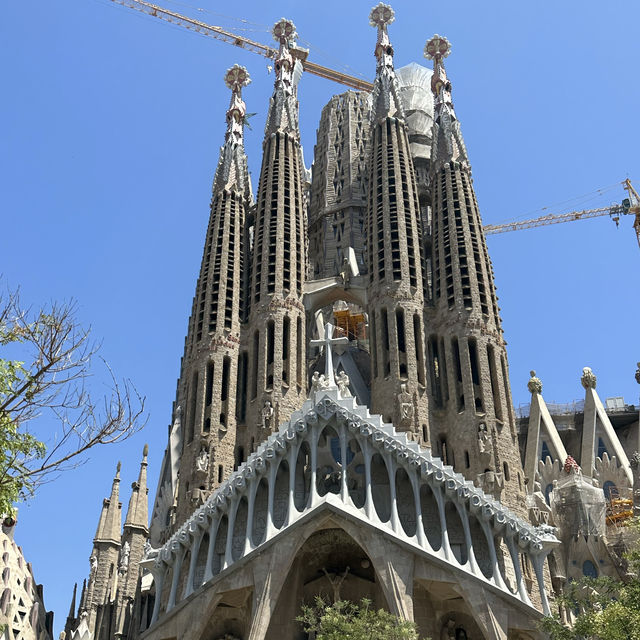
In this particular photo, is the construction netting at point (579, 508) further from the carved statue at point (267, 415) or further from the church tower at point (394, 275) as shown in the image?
the carved statue at point (267, 415)

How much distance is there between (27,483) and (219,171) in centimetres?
3077

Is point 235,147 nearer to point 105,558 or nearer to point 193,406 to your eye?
point 193,406

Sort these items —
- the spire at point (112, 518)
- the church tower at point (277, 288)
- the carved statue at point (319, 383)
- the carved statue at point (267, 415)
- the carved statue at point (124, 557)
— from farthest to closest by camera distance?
the spire at point (112, 518)
the carved statue at point (124, 557)
the church tower at point (277, 288)
the carved statue at point (267, 415)
the carved statue at point (319, 383)

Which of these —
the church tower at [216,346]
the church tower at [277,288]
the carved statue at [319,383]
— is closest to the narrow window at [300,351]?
the church tower at [277,288]

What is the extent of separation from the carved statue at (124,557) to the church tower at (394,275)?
11.9m

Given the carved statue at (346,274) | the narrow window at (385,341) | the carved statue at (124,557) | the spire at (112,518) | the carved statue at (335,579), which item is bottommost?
the carved statue at (335,579)

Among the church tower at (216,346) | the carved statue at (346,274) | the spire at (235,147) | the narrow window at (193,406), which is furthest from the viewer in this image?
the spire at (235,147)

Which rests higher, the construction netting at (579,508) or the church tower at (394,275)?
the church tower at (394,275)

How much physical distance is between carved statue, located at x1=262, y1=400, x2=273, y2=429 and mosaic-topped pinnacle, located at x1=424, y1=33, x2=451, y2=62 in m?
21.4

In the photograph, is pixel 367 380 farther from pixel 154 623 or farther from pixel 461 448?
pixel 154 623

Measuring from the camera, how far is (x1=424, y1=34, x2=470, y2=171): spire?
3947cm

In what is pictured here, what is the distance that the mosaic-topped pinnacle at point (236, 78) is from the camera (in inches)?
1779

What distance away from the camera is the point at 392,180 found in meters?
38.7

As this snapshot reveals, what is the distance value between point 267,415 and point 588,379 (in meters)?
18.8
